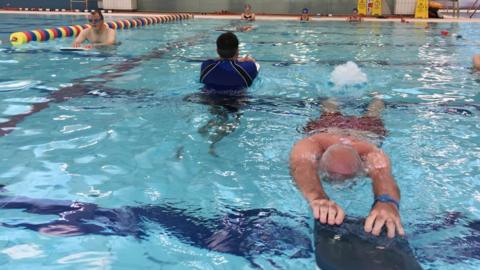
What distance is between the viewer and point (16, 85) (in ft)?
21.0

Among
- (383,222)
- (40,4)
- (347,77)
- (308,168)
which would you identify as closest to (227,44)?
(347,77)

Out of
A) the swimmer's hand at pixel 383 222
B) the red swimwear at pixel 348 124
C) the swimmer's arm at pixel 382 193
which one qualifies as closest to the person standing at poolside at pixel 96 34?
the red swimwear at pixel 348 124

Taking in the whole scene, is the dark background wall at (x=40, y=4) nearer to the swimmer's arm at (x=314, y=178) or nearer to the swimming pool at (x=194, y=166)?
the swimming pool at (x=194, y=166)

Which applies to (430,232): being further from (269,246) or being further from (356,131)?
(356,131)

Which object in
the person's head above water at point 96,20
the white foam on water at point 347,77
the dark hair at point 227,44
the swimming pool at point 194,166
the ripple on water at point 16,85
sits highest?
the person's head above water at point 96,20

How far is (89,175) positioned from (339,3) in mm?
21825

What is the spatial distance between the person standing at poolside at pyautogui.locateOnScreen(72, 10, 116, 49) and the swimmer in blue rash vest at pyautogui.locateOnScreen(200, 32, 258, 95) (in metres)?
4.63

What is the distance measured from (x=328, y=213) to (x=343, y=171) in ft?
1.06

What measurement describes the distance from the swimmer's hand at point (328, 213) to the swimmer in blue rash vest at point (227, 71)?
3.23 metres

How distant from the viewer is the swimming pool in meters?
2.53

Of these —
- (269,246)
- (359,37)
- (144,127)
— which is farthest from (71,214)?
(359,37)

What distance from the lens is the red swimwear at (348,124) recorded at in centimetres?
396

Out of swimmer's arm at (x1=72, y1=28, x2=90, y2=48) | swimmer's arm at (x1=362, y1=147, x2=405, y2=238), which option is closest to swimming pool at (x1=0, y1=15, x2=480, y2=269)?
swimmer's arm at (x1=362, y1=147, x2=405, y2=238)

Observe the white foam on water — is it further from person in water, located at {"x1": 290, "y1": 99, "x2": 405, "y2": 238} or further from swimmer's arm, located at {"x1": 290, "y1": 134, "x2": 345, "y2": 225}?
swimmer's arm, located at {"x1": 290, "y1": 134, "x2": 345, "y2": 225}
